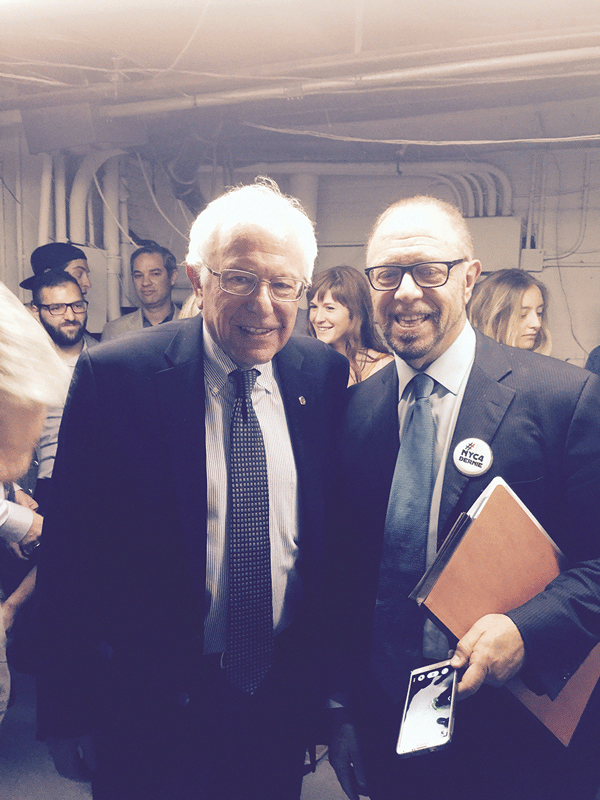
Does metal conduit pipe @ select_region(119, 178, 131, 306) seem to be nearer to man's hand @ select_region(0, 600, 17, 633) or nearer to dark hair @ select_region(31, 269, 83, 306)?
dark hair @ select_region(31, 269, 83, 306)

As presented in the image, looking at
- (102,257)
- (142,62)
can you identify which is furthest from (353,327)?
(102,257)

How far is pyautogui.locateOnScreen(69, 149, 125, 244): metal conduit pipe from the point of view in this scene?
5059 millimetres

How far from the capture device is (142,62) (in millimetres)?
4113

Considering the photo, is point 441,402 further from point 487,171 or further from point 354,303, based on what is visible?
point 487,171

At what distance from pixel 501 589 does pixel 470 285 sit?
31.5 inches

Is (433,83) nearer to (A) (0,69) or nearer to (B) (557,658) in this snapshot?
(A) (0,69)

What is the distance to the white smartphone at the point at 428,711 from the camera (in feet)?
3.59

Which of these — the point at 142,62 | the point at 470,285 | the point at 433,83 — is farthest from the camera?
the point at 142,62

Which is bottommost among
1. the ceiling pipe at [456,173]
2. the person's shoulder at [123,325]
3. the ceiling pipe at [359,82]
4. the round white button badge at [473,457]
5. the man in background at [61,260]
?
the round white button badge at [473,457]

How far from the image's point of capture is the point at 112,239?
17.8ft

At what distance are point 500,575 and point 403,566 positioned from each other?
22cm

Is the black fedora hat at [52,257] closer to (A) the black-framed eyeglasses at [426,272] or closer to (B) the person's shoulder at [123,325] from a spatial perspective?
Answer: (B) the person's shoulder at [123,325]

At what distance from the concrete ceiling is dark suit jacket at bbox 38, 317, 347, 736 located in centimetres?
287

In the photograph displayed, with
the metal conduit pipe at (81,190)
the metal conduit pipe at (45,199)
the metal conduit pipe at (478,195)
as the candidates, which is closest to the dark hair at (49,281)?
the metal conduit pipe at (45,199)
